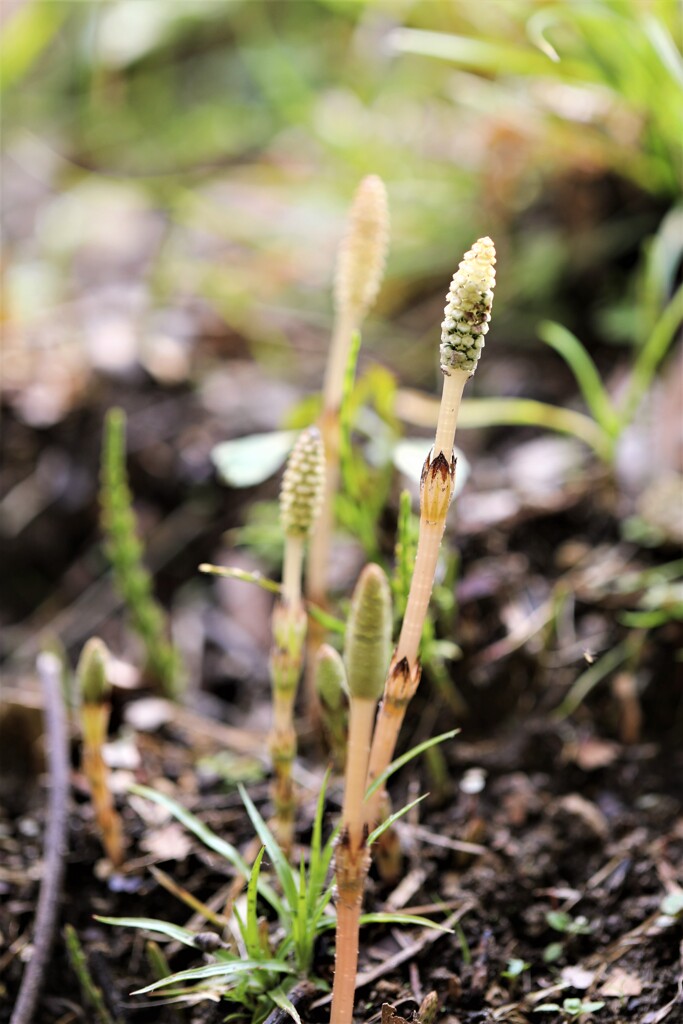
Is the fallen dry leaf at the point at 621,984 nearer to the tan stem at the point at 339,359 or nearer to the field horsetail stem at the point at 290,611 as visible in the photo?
the field horsetail stem at the point at 290,611

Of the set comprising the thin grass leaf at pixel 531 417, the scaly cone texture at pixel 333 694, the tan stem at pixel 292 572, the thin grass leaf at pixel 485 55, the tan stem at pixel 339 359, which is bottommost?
the scaly cone texture at pixel 333 694

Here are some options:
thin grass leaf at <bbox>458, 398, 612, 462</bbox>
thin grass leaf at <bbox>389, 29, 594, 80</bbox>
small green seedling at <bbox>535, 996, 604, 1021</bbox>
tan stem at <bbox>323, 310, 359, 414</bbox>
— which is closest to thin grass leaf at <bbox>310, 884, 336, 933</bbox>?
small green seedling at <bbox>535, 996, 604, 1021</bbox>

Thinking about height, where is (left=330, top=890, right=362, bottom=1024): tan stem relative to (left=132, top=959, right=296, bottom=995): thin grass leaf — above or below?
above

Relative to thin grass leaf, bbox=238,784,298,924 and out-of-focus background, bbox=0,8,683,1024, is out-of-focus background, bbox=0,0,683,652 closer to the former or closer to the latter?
out-of-focus background, bbox=0,8,683,1024

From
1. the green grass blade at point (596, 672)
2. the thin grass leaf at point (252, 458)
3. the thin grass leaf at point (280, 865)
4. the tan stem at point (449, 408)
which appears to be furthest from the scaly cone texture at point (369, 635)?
the green grass blade at point (596, 672)

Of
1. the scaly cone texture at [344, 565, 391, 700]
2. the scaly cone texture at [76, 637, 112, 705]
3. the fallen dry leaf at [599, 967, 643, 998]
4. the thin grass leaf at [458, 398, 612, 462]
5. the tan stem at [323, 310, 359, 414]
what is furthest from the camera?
the thin grass leaf at [458, 398, 612, 462]

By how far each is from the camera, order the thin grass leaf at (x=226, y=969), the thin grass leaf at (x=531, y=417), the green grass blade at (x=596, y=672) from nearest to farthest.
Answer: the thin grass leaf at (x=226, y=969)
the green grass blade at (x=596, y=672)
the thin grass leaf at (x=531, y=417)

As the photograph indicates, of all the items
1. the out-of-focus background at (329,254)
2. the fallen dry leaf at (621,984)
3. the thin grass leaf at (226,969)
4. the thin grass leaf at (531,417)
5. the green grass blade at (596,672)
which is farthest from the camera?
the out-of-focus background at (329,254)
